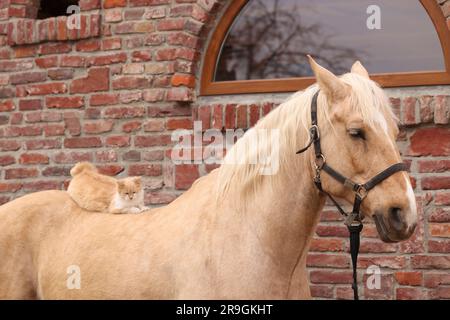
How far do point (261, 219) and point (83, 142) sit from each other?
2.37 metres

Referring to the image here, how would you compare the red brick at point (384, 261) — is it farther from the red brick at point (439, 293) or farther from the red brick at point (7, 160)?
the red brick at point (7, 160)

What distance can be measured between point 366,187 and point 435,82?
165 cm

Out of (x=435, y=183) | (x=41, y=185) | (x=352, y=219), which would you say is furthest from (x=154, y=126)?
(x=352, y=219)

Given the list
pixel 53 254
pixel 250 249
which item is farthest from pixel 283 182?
pixel 53 254

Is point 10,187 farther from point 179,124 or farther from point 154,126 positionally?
point 179,124

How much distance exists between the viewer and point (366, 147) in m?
2.40

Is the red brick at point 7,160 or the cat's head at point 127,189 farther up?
the red brick at point 7,160

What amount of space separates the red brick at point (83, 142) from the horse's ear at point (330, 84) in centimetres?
247

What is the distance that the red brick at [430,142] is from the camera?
3.69 metres

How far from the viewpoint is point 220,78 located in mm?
4395

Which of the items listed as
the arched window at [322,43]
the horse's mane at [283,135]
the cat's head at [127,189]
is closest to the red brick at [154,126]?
the arched window at [322,43]

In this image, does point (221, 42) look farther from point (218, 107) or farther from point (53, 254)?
point (53, 254)

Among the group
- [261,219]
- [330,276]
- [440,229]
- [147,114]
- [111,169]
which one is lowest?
[330,276]

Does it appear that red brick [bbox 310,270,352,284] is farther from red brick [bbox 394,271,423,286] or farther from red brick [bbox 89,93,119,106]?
red brick [bbox 89,93,119,106]
